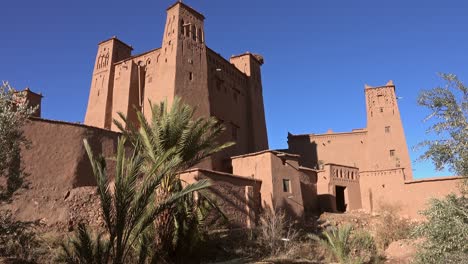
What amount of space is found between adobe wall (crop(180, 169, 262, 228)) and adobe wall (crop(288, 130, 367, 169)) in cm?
1584

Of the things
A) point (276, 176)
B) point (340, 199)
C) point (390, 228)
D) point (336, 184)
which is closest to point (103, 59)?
point (276, 176)

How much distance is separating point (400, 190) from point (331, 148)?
40.6 ft

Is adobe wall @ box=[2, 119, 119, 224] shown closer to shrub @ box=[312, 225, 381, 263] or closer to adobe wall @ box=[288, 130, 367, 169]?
shrub @ box=[312, 225, 381, 263]

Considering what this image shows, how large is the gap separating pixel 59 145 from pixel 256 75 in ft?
60.3

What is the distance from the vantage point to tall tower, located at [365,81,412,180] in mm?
31719

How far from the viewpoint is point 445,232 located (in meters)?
9.95

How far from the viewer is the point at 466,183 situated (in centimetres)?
1056

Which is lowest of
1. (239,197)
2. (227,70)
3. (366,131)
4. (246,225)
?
(246,225)

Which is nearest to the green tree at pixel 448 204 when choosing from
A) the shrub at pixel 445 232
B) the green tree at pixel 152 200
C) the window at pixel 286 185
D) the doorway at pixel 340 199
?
the shrub at pixel 445 232

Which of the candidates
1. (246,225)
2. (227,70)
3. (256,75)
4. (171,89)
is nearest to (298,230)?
(246,225)

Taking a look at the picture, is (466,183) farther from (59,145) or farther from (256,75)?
(256,75)

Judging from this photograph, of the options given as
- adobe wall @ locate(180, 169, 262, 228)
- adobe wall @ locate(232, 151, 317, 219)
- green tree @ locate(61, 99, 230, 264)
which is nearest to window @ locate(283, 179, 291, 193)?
adobe wall @ locate(232, 151, 317, 219)

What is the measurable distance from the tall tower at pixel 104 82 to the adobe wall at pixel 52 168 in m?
7.49

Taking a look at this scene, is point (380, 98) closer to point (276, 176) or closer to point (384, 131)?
point (384, 131)
